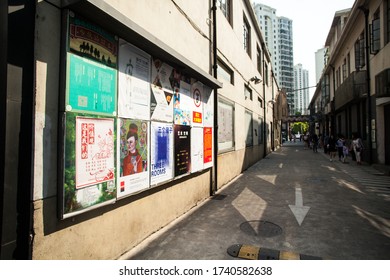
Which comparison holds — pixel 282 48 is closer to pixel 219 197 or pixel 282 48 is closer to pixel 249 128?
pixel 249 128

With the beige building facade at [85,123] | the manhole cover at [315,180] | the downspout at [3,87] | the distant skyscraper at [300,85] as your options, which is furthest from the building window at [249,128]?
the distant skyscraper at [300,85]

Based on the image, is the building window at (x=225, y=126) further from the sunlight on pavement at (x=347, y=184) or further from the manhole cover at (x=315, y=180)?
the sunlight on pavement at (x=347, y=184)

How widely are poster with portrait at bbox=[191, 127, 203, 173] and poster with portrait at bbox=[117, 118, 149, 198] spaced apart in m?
2.15

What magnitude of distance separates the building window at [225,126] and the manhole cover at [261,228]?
386 centimetres

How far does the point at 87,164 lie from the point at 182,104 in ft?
10.6

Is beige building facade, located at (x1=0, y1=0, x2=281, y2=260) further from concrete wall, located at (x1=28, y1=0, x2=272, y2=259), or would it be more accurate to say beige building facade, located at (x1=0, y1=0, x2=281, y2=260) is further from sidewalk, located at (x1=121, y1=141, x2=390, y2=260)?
sidewalk, located at (x1=121, y1=141, x2=390, y2=260)

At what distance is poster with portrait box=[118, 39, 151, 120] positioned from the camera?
3813 mm

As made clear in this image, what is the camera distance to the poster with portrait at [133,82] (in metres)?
3.81

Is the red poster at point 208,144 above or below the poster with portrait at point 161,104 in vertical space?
below

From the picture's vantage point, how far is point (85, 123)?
3.11 m

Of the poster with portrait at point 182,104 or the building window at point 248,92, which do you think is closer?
the poster with portrait at point 182,104

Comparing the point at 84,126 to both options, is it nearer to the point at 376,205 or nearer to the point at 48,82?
the point at 48,82


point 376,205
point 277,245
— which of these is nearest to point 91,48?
point 277,245

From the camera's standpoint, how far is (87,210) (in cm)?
315
